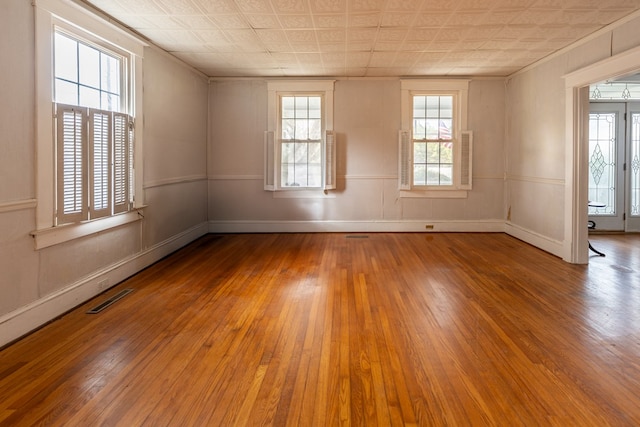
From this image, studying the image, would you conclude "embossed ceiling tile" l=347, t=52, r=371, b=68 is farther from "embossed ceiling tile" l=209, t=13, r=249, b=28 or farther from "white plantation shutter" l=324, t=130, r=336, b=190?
"embossed ceiling tile" l=209, t=13, r=249, b=28

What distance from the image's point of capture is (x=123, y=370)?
103 inches

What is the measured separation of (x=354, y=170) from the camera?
7.88m

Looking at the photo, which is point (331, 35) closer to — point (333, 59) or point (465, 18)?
point (333, 59)

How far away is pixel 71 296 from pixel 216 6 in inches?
117

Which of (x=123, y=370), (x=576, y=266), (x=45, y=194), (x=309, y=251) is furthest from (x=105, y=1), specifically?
(x=576, y=266)

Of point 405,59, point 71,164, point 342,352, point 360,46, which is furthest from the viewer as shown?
point 405,59

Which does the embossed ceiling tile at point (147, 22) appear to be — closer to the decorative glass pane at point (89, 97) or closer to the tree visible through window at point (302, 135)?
the decorative glass pane at point (89, 97)

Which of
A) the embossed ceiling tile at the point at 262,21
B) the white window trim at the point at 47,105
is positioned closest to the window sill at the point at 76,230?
the white window trim at the point at 47,105

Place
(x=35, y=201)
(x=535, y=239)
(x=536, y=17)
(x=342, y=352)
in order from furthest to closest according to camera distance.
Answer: (x=535, y=239)
(x=536, y=17)
(x=35, y=201)
(x=342, y=352)

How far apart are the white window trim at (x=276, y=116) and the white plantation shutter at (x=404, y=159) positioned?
1166 millimetres

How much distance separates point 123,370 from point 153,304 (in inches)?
52.5

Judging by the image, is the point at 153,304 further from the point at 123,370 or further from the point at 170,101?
the point at 170,101

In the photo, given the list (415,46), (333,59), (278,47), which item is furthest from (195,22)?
(415,46)

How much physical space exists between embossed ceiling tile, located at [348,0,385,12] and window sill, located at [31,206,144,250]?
10.3ft
